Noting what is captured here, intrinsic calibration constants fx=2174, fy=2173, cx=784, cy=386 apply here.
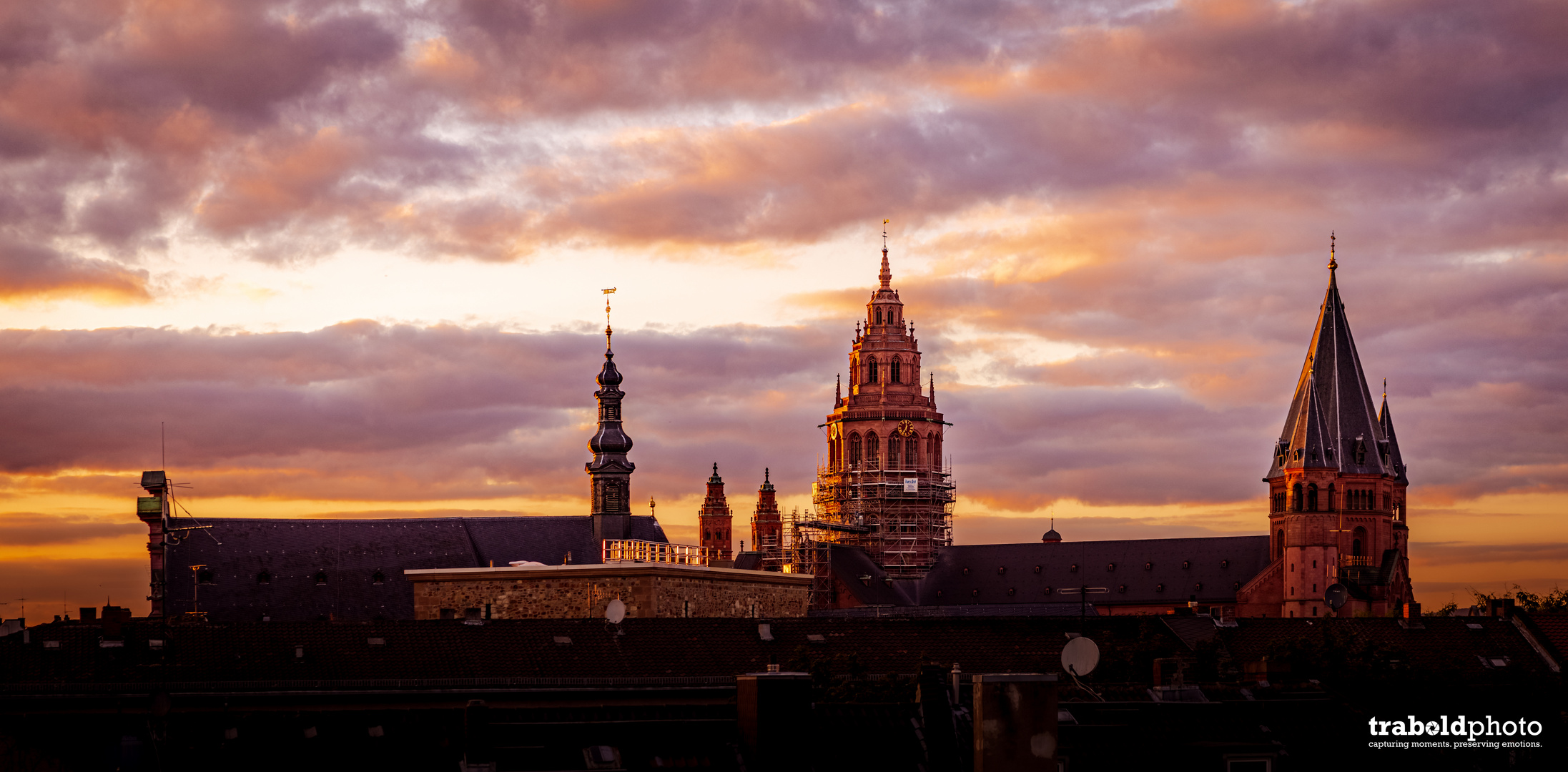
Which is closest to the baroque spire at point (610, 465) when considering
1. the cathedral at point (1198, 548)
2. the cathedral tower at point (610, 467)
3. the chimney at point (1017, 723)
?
the cathedral tower at point (610, 467)

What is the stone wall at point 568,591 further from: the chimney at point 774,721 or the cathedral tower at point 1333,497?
the cathedral tower at point 1333,497

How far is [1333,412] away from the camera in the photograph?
163750 mm

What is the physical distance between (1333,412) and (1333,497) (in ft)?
23.4

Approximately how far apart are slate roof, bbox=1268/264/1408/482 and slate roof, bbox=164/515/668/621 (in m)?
74.3

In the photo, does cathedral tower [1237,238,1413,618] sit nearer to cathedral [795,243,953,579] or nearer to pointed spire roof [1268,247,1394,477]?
pointed spire roof [1268,247,1394,477]

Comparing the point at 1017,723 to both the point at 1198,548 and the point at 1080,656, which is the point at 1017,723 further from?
the point at 1198,548

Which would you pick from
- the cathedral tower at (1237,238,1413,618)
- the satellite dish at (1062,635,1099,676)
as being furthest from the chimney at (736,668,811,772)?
the cathedral tower at (1237,238,1413,618)

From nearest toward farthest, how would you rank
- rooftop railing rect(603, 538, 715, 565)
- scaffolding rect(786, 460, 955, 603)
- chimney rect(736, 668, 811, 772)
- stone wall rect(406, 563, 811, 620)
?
chimney rect(736, 668, 811, 772), stone wall rect(406, 563, 811, 620), rooftop railing rect(603, 538, 715, 565), scaffolding rect(786, 460, 955, 603)

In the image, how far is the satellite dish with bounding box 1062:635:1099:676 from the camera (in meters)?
39.8

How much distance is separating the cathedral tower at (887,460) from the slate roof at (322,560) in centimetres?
6686

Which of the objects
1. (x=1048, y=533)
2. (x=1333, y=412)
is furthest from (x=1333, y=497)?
(x=1048, y=533)

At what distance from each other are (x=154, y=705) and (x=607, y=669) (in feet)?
104

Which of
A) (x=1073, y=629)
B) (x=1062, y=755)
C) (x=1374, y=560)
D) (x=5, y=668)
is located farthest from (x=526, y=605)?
(x=1374, y=560)

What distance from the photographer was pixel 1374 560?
160 m
